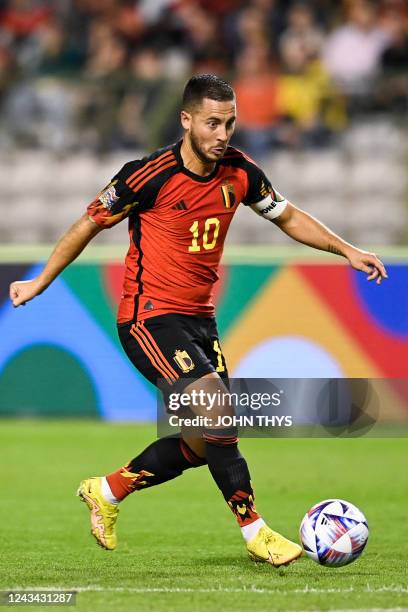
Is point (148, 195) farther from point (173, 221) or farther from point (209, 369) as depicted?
point (209, 369)

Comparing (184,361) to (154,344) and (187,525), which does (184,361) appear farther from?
(187,525)

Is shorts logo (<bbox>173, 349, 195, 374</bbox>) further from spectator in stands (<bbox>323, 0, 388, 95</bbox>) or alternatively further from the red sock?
spectator in stands (<bbox>323, 0, 388, 95</bbox>)

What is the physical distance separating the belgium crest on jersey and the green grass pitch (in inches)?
69.9

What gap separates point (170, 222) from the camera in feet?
20.9

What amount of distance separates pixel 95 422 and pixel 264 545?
5977mm

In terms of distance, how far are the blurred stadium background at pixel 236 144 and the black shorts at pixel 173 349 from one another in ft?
15.8

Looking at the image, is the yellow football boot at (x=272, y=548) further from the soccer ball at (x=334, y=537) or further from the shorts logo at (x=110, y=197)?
the shorts logo at (x=110, y=197)

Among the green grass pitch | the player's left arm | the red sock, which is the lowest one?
the green grass pitch

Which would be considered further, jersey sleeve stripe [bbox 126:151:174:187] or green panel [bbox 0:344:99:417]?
green panel [bbox 0:344:99:417]

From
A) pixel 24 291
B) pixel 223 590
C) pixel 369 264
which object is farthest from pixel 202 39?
pixel 223 590

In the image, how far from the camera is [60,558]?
6.64m

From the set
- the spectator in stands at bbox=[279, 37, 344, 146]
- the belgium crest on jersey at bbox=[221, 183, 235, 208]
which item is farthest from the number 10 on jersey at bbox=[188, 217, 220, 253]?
the spectator in stands at bbox=[279, 37, 344, 146]

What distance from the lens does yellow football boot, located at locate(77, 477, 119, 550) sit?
663 cm

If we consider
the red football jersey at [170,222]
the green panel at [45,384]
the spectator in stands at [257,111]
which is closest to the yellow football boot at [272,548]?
the red football jersey at [170,222]
